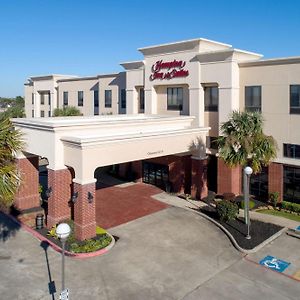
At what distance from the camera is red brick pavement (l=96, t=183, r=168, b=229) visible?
25188 mm

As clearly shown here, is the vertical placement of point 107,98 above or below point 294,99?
above

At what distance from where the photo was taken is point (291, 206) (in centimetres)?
2670

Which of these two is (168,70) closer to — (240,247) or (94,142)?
(94,142)

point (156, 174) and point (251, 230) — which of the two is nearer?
point (251, 230)

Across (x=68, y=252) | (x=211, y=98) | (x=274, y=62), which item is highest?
(x=274, y=62)

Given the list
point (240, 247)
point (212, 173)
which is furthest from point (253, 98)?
point (240, 247)

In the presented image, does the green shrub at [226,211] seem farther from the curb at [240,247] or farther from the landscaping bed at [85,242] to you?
the landscaping bed at [85,242]

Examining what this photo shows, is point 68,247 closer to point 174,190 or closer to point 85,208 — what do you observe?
point 85,208

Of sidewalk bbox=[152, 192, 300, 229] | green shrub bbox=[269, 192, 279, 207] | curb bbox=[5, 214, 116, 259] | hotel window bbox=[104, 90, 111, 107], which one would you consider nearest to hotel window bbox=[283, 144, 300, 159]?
green shrub bbox=[269, 192, 279, 207]

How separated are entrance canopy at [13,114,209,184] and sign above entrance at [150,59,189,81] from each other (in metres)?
6.16

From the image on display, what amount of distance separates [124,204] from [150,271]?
10.8 m

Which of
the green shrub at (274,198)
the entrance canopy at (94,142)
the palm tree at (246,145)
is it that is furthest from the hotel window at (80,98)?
the green shrub at (274,198)

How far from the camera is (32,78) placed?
5953cm

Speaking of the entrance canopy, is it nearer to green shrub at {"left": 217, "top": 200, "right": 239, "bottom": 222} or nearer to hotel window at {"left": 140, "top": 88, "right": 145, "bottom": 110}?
green shrub at {"left": 217, "top": 200, "right": 239, "bottom": 222}
